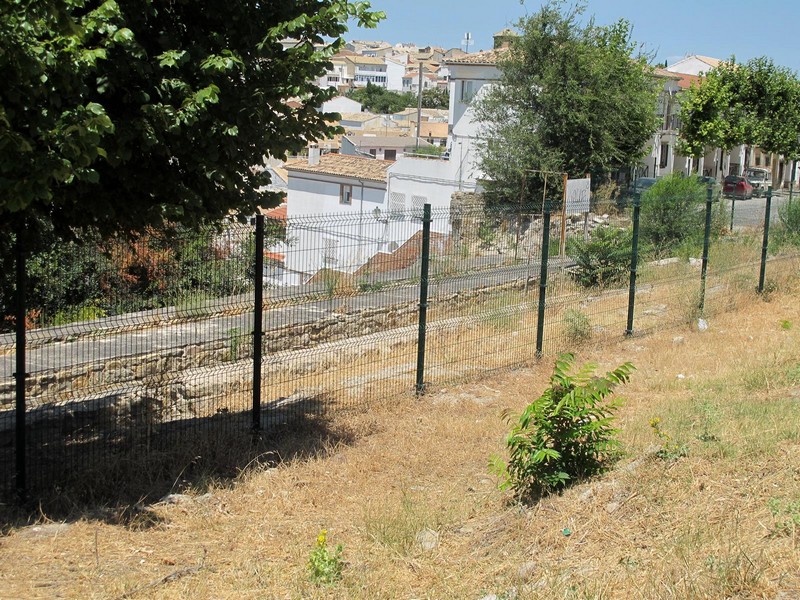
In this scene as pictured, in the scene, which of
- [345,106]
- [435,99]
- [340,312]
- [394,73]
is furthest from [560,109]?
[394,73]

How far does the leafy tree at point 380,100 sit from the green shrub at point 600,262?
114 m

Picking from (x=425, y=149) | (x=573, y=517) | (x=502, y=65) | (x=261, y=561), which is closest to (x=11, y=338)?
(x=261, y=561)

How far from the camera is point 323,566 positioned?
529 centimetres

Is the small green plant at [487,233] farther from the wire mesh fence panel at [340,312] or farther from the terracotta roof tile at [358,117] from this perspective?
the terracotta roof tile at [358,117]

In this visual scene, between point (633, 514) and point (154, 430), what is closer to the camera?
point (633, 514)

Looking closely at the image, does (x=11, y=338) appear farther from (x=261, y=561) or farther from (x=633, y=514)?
(x=633, y=514)

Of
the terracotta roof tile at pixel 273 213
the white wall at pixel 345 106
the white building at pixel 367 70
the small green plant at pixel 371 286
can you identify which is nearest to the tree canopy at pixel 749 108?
the terracotta roof tile at pixel 273 213

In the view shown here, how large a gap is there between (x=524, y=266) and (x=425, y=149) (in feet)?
173

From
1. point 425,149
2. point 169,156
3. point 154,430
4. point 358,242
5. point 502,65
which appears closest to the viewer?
point 169,156

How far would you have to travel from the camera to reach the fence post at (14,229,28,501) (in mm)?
6527

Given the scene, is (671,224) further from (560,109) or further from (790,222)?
(560,109)

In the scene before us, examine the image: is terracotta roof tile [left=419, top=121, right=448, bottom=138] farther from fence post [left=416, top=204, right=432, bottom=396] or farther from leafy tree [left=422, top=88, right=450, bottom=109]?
fence post [left=416, top=204, right=432, bottom=396]

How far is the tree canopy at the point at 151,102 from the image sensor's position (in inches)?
209

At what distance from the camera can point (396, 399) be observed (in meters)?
9.76
